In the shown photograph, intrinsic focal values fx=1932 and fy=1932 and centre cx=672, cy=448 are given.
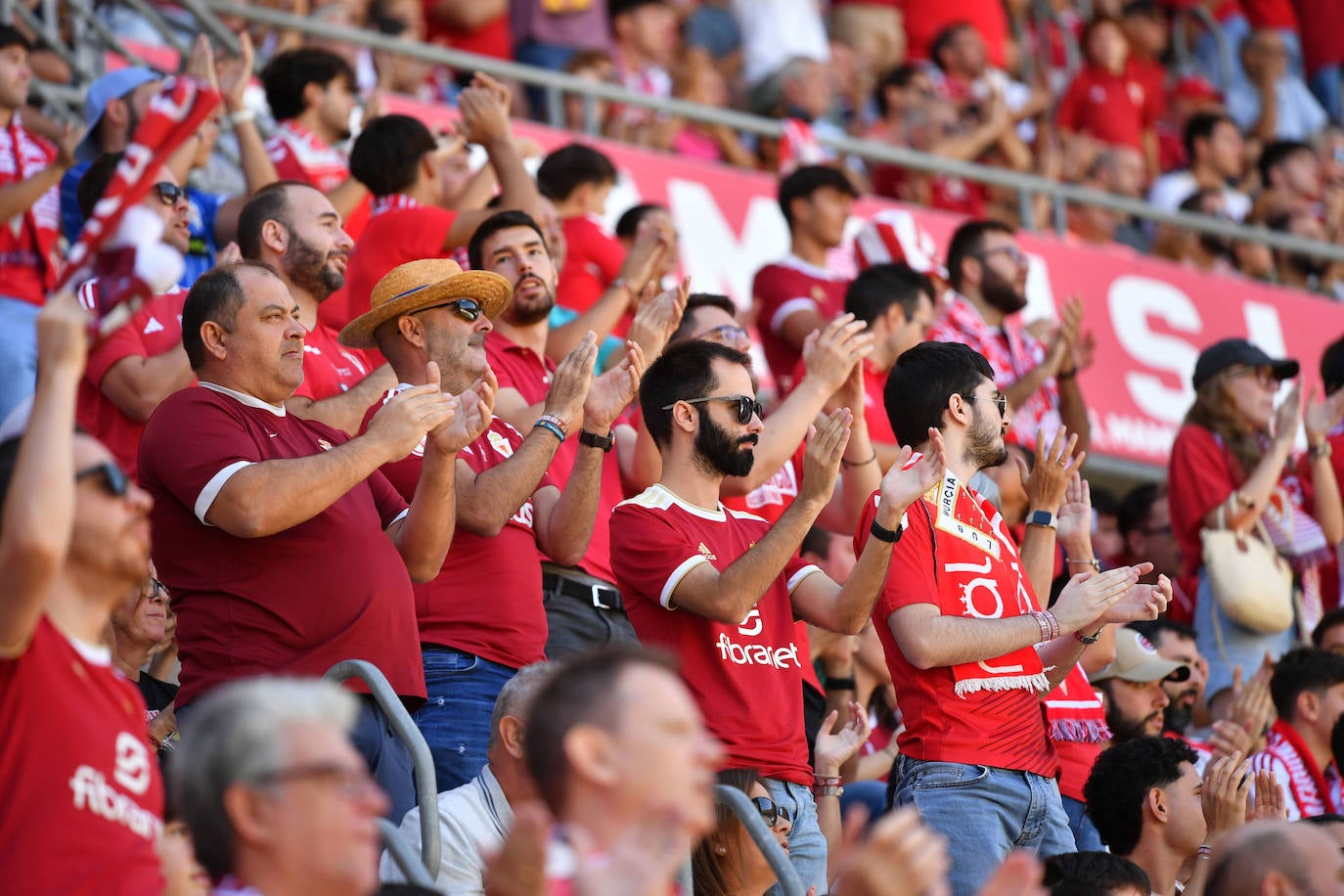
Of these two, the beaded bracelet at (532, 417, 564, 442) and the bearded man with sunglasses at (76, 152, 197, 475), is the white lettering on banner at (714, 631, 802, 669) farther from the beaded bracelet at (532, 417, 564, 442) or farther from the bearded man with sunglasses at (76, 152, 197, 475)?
the bearded man with sunglasses at (76, 152, 197, 475)

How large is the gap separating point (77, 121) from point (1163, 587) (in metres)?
5.52

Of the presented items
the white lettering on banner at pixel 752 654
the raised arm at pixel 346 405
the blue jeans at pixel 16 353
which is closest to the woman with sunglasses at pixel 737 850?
the white lettering on banner at pixel 752 654

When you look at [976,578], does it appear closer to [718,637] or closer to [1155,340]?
[718,637]

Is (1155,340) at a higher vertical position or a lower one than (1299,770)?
lower

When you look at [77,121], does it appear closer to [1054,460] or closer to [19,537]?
[1054,460]

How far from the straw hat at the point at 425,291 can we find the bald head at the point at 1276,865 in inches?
108

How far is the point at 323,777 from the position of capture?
3.03 metres

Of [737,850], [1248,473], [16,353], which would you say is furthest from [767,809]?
[1248,473]

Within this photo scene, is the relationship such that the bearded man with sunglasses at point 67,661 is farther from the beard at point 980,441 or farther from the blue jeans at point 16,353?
the blue jeans at point 16,353

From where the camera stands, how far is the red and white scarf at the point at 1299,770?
6.75m

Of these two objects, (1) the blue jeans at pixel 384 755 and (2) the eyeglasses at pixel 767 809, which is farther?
(2) the eyeglasses at pixel 767 809

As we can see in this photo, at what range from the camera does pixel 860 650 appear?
24.1ft

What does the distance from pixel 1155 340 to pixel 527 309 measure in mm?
5957

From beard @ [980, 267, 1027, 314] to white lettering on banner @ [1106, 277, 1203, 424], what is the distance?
280 cm
